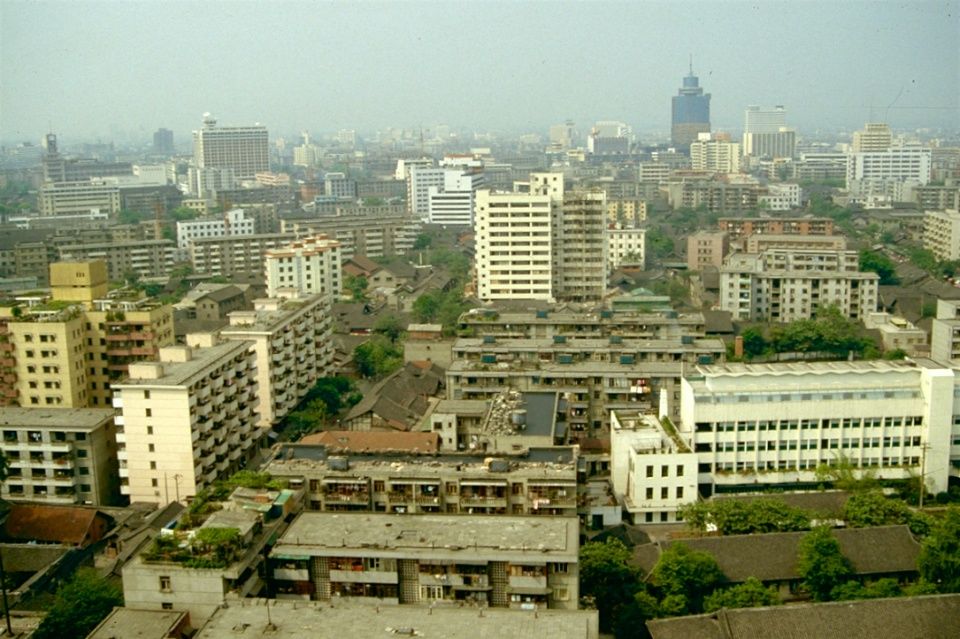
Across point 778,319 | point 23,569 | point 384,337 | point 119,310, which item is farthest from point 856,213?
point 23,569

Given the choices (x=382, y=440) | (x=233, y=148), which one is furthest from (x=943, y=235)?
(x=233, y=148)

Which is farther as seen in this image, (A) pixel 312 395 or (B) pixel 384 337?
(B) pixel 384 337

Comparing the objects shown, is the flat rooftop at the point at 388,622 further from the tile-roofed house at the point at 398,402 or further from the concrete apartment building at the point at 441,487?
the tile-roofed house at the point at 398,402

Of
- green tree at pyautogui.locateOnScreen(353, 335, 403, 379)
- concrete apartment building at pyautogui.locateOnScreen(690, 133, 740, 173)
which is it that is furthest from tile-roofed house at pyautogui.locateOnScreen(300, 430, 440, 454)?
concrete apartment building at pyautogui.locateOnScreen(690, 133, 740, 173)

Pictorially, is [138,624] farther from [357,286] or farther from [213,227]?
[213,227]

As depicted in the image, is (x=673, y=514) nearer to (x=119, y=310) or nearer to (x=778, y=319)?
(x=119, y=310)

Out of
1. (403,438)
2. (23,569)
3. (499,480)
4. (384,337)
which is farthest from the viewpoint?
(384,337)
